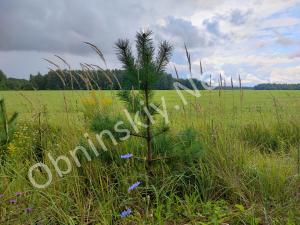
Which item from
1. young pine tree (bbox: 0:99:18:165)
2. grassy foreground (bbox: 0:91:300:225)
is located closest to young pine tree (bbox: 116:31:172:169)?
grassy foreground (bbox: 0:91:300:225)

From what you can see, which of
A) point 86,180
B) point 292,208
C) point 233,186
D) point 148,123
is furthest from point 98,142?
point 292,208

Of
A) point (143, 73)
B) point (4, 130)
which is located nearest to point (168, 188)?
point (143, 73)

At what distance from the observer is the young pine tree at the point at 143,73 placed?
262cm

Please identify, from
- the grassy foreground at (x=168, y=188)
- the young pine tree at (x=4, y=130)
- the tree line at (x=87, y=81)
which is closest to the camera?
the grassy foreground at (x=168, y=188)

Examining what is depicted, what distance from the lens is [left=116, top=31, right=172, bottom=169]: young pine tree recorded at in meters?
2.62

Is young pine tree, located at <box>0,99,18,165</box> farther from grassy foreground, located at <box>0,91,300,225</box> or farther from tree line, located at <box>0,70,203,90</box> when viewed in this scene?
tree line, located at <box>0,70,203,90</box>

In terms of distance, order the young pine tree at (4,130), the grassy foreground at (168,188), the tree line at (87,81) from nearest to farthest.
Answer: the grassy foreground at (168,188) < the tree line at (87,81) < the young pine tree at (4,130)

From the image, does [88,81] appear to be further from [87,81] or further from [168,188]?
[168,188]

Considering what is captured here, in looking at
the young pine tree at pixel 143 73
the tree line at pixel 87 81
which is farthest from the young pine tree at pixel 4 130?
the young pine tree at pixel 143 73

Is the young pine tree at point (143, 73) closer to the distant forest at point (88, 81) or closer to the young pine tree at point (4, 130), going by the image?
the distant forest at point (88, 81)

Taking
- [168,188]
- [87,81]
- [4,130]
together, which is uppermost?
[87,81]

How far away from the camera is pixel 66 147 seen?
11.0 ft

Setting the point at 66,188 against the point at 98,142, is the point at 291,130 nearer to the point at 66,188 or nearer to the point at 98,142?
the point at 98,142

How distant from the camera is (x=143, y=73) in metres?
2.64
